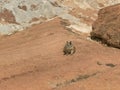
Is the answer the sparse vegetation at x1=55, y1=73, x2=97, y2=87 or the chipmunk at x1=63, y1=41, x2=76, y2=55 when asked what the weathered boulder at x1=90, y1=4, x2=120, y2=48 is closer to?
the chipmunk at x1=63, y1=41, x2=76, y2=55

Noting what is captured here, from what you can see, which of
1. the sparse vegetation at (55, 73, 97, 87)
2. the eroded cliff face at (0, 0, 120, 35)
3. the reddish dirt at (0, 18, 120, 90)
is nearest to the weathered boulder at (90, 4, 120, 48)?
the reddish dirt at (0, 18, 120, 90)

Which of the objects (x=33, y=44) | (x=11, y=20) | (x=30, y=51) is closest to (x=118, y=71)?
(x=30, y=51)

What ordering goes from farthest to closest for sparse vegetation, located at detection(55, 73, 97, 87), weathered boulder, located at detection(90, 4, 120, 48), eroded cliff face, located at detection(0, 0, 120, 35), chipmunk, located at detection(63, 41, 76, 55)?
eroded cliff face, located at detection(0, 0, 120, 35) → weathered boulder, located at detection(90, 4, 120, 48) → chipmunk, located at detection(63, 41, 76, 55) → sparse vegetation, located at detection(55, 73, 97, 87)

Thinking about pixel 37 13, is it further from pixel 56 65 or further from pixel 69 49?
pixel 56 65

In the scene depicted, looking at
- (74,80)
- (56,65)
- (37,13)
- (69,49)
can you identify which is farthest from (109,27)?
(37,13)

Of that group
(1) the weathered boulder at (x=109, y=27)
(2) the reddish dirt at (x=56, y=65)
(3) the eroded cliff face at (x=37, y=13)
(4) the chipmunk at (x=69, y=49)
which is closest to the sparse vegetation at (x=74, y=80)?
(2) the reddish dirt at (x=56, y=65)

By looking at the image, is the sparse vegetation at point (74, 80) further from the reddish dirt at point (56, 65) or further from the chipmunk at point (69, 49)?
the chipmunk at point (69, 49)
